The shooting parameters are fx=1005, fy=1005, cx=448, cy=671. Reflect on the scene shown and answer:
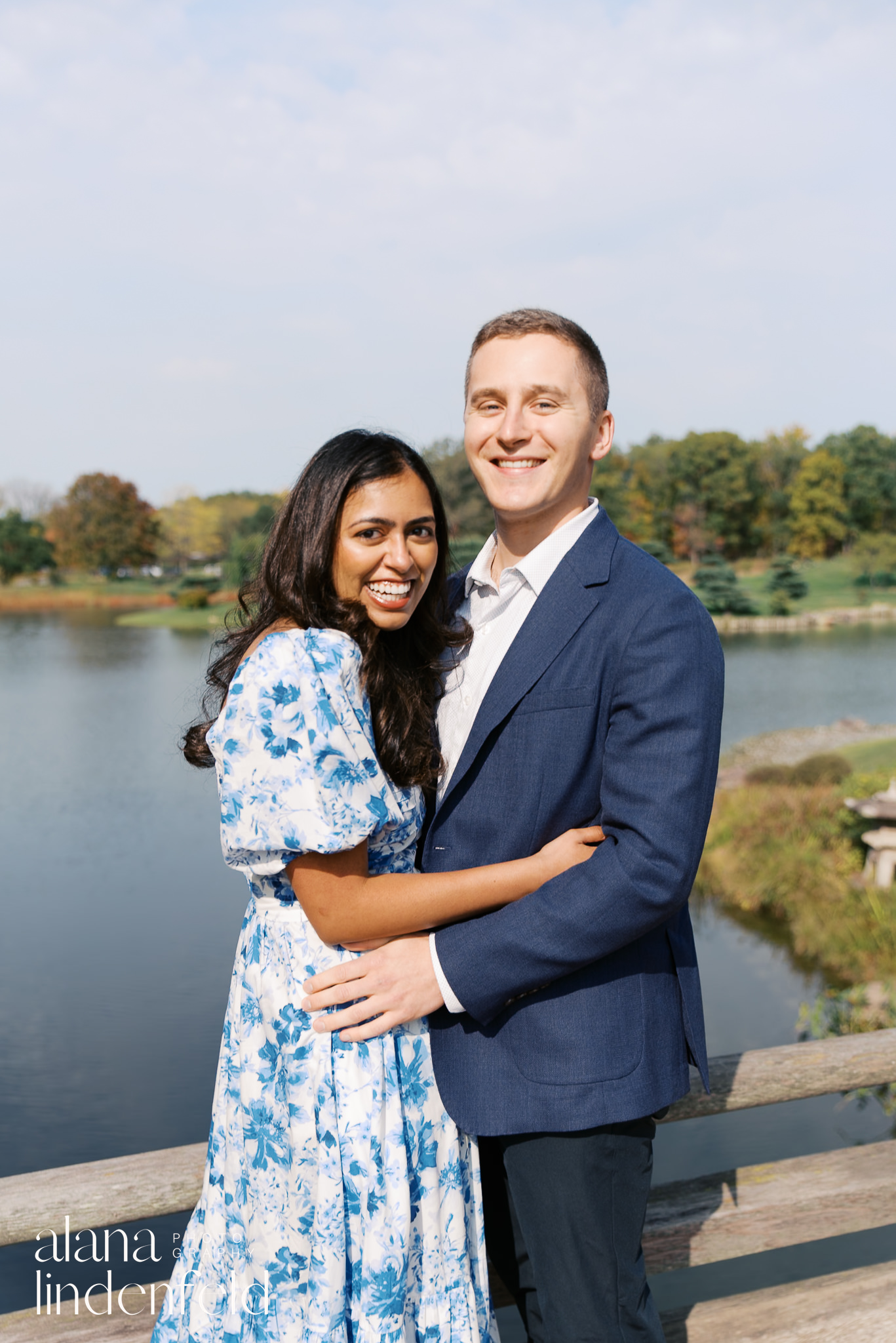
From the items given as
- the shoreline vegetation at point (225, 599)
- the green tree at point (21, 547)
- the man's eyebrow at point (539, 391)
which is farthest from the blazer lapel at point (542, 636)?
the green tree at point (21, 547)

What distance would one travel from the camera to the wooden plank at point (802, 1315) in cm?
221

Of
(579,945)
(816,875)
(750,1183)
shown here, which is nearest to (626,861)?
(579,945)

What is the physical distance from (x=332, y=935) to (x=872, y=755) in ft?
49.1

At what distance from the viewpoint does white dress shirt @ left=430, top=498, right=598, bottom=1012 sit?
183cm

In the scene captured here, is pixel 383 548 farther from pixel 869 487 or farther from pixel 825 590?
pixel 869 487

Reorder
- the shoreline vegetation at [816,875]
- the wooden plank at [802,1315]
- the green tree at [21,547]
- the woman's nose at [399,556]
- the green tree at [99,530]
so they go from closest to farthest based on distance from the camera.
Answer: the woman's nose at [399,556], the wooden plank at [802,1315], the shoreline vegetation at [816,875], the green tree at [21,547], the green tree at [99,530]

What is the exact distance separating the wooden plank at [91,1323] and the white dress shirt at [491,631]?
1.28 m

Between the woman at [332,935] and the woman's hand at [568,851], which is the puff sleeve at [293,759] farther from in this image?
the woman's hand at [568,851]

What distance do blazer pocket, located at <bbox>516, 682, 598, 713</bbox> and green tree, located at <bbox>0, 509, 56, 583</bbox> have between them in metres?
41.9

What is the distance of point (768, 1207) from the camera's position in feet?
7.86

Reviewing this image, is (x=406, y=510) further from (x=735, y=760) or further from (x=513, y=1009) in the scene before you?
(x=735, y=760)

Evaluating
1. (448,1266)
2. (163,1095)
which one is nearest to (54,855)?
(163,1095)

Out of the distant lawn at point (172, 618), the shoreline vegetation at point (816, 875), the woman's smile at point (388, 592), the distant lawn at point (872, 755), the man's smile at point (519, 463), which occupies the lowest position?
A: the shoreline vegetation at point (816, 875)

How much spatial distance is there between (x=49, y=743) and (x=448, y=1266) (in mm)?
26190
